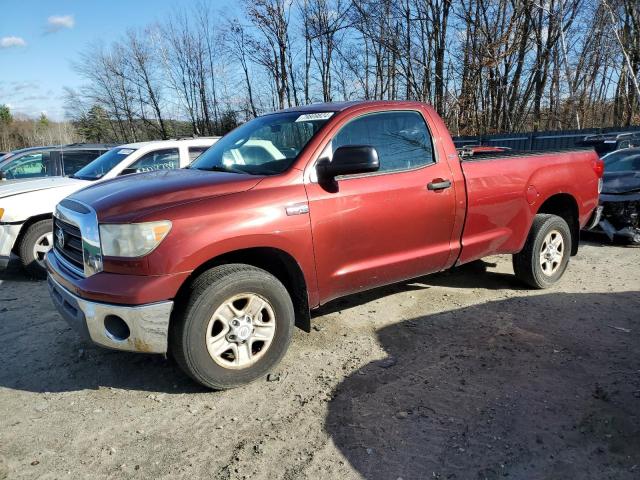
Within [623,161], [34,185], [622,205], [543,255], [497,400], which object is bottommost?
[497,400]

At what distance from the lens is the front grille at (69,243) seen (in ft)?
10.3

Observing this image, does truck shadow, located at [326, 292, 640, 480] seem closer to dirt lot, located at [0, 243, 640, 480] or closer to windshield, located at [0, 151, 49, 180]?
dirt lot, located at [0, 243, 640, 480]

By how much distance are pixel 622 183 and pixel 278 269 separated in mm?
6352

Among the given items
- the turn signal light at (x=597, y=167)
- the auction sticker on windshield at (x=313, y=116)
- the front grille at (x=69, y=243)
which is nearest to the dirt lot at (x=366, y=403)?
the front grille at (x=69, y=243)

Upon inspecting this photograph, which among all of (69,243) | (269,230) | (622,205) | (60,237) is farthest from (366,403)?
(622,205)

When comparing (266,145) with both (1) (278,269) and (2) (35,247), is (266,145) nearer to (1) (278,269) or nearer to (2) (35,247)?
(1) (278,269)

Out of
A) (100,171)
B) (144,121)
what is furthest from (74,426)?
(144,121)

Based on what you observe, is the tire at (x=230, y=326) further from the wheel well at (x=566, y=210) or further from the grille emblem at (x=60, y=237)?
the wheel well at (x=566, y=210)

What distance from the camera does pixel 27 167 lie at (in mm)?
8109

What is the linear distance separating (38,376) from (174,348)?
4.24 ft

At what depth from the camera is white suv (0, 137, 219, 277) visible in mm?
5707

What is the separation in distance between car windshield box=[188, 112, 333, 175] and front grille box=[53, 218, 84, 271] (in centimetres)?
111

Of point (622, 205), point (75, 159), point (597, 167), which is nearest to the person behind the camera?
point (597, 167)

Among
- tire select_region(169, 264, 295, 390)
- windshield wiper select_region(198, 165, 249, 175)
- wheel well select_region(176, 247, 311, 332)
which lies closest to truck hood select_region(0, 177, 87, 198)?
windshield wiper select_region(198, 165, 249, 175)
